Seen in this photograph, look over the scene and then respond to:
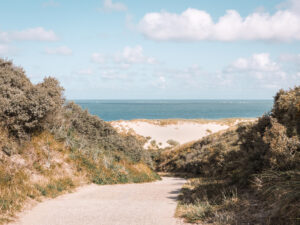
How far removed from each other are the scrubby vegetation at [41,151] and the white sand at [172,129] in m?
30.5

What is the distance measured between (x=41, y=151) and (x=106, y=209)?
16.0ft

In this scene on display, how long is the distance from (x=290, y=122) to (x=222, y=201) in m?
4.72

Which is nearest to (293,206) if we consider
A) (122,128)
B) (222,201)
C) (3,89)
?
(222,201)

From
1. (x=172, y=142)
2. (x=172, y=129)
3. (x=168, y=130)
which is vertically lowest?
(x=172, y=142)

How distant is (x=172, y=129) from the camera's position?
174 feet

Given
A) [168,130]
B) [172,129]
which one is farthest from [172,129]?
[168,130]

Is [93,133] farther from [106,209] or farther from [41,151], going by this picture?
[106,209]

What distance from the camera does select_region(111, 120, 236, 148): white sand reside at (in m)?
48.8

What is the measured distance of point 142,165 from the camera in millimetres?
18891

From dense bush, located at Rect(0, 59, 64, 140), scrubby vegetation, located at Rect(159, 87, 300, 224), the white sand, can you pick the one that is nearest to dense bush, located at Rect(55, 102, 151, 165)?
dense bush, located at Rect(0, 59, 64, 140)

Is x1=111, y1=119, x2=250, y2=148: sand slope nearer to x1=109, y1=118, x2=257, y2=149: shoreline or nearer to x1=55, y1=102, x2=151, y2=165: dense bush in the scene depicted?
x1=109, y1=118, x2=257, y2=149: shoreline

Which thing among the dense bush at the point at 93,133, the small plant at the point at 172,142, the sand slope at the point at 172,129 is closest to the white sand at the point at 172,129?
the sand slope at the point at 172,129

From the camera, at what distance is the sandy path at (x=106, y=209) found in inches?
289

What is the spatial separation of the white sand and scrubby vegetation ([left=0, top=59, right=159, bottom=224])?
30.5 m
